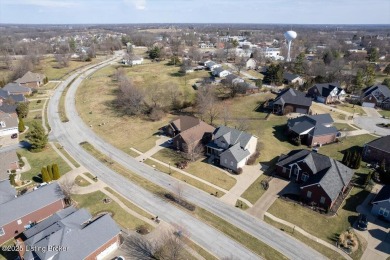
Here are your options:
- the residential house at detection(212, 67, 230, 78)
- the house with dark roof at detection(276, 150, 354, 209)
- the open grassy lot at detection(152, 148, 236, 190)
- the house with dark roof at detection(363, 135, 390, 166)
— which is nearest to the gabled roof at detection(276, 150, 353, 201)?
the house with dark roof at detection(276, 150, 354, 209)

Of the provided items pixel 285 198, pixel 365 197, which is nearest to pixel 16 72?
pixel 285 198

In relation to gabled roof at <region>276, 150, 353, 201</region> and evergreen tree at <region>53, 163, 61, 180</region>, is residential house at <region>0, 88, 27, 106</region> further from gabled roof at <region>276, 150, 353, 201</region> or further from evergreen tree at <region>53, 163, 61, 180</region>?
gabled roof at <region>276, 150, 353, 201</region>

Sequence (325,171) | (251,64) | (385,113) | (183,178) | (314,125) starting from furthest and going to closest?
(251,64), (385,113), (314,125), (183,178), (325,171)

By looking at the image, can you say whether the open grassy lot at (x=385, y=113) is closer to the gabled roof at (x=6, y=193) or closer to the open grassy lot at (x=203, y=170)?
the open grassy lot at (x=203, y=170)

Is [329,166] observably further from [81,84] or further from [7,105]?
[81,84]

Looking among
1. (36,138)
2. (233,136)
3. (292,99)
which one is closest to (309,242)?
(233,136)

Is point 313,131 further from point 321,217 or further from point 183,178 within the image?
point 183,178

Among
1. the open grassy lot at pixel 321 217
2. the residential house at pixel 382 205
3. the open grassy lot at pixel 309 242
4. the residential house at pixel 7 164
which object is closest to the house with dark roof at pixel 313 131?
the open grassy lot at pixel 321 217
